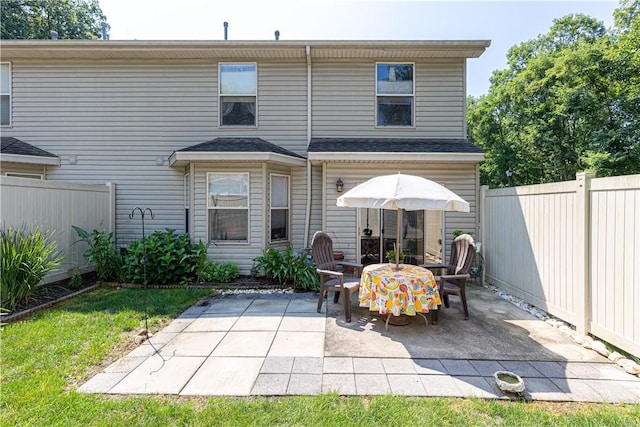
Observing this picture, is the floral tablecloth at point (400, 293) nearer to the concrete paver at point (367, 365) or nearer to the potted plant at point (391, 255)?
the concrete paver at point (367, 365)

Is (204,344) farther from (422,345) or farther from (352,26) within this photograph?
(352,26)

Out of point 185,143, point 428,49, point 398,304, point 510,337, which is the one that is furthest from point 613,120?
point 185,143

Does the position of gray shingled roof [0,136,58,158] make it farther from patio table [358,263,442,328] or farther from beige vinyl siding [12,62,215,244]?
patio table [358,263,442,328]

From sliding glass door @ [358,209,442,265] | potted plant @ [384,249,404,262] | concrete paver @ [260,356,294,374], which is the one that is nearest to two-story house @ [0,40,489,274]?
sliding glass door @ [358,209,442,265]

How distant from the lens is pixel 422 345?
3.82 metres

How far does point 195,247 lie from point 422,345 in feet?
16.9

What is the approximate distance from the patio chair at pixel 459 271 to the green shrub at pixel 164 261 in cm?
492

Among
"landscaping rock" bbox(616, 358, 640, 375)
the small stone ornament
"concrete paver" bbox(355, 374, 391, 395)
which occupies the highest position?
the small stone ornament

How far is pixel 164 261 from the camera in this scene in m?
6.37

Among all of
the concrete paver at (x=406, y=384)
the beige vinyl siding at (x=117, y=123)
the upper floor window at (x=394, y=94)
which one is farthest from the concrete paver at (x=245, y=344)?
the upper floor window at (x=394, y=94)

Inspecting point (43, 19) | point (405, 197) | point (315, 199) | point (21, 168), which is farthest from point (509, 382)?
point (43, 19)

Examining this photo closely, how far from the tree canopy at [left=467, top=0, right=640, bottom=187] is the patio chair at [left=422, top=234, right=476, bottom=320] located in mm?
12095

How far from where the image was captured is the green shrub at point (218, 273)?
21.9 feet

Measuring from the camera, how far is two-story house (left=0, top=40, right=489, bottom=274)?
7336 millimetres
